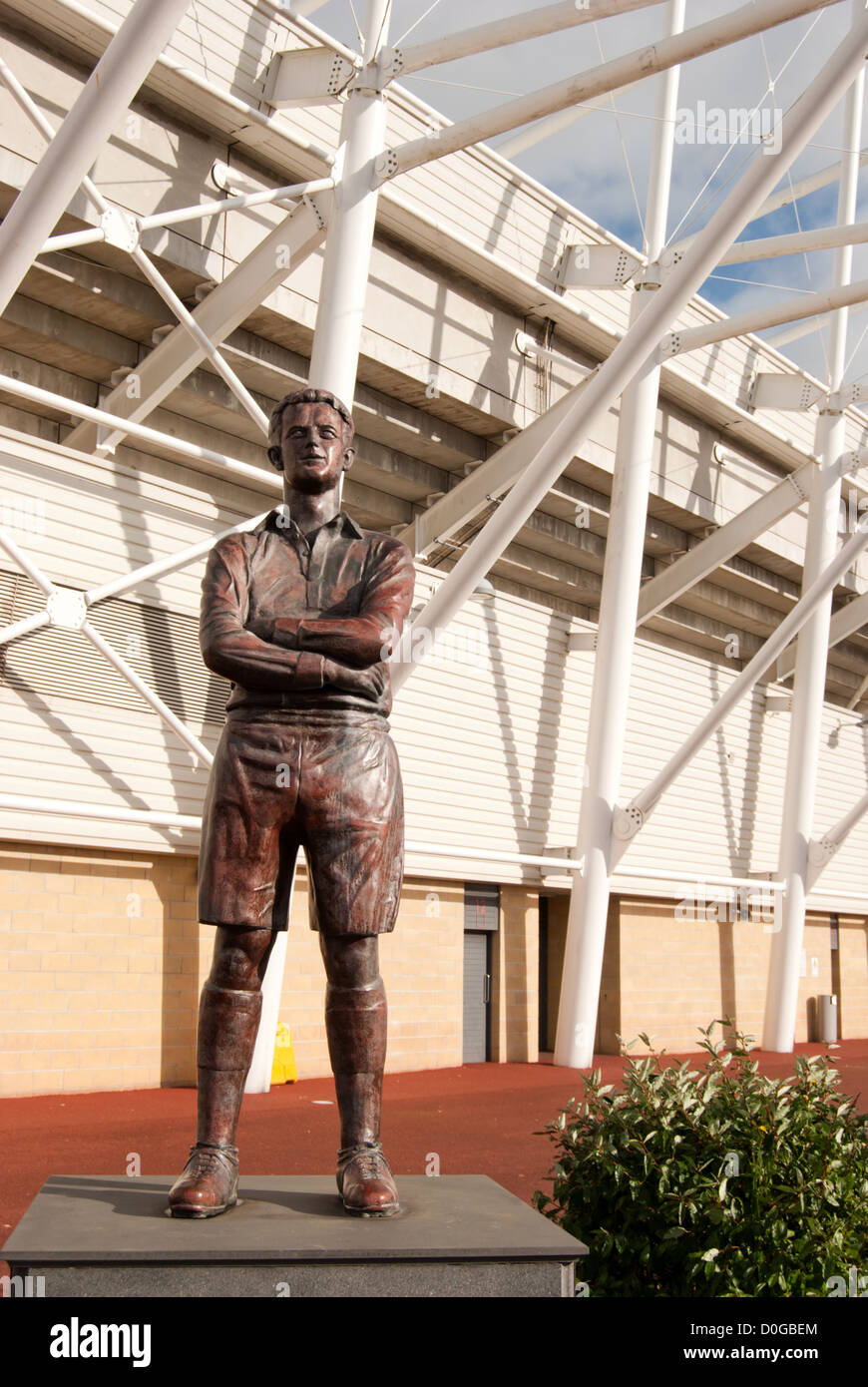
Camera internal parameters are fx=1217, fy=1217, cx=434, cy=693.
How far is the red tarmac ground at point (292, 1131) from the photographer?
771 cm

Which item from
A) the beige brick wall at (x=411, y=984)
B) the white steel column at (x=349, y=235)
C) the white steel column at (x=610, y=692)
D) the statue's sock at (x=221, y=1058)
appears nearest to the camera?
the statue's sock at (x=221, y=1058)

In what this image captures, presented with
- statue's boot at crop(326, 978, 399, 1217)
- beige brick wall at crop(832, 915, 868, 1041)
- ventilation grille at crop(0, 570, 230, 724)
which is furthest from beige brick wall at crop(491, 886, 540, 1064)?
statue's boot at crop(326, 978, 399, 1217)

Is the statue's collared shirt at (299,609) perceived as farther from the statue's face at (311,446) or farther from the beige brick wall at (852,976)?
the beige brick wall at (852,976)

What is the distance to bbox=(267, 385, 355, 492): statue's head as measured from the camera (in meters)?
4.32

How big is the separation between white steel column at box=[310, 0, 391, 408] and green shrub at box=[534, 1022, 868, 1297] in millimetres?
8466

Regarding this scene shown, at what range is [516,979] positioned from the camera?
17.2m

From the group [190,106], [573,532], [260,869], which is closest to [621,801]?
[573,532]

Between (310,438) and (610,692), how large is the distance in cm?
1147

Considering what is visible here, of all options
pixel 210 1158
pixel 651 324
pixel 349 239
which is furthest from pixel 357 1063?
pixel 349 239

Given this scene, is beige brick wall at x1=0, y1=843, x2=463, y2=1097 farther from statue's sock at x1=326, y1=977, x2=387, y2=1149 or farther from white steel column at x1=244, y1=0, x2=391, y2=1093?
statue's sock at x1=326, y1=977, x2=387, y2=1149

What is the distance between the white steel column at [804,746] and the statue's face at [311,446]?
1569 centimetres

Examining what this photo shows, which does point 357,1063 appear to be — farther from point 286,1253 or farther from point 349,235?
point 349,235

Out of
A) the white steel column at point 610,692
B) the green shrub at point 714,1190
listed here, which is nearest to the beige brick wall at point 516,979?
the white steel column at point 610,692

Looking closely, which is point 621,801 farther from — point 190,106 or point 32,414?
point 190,106
